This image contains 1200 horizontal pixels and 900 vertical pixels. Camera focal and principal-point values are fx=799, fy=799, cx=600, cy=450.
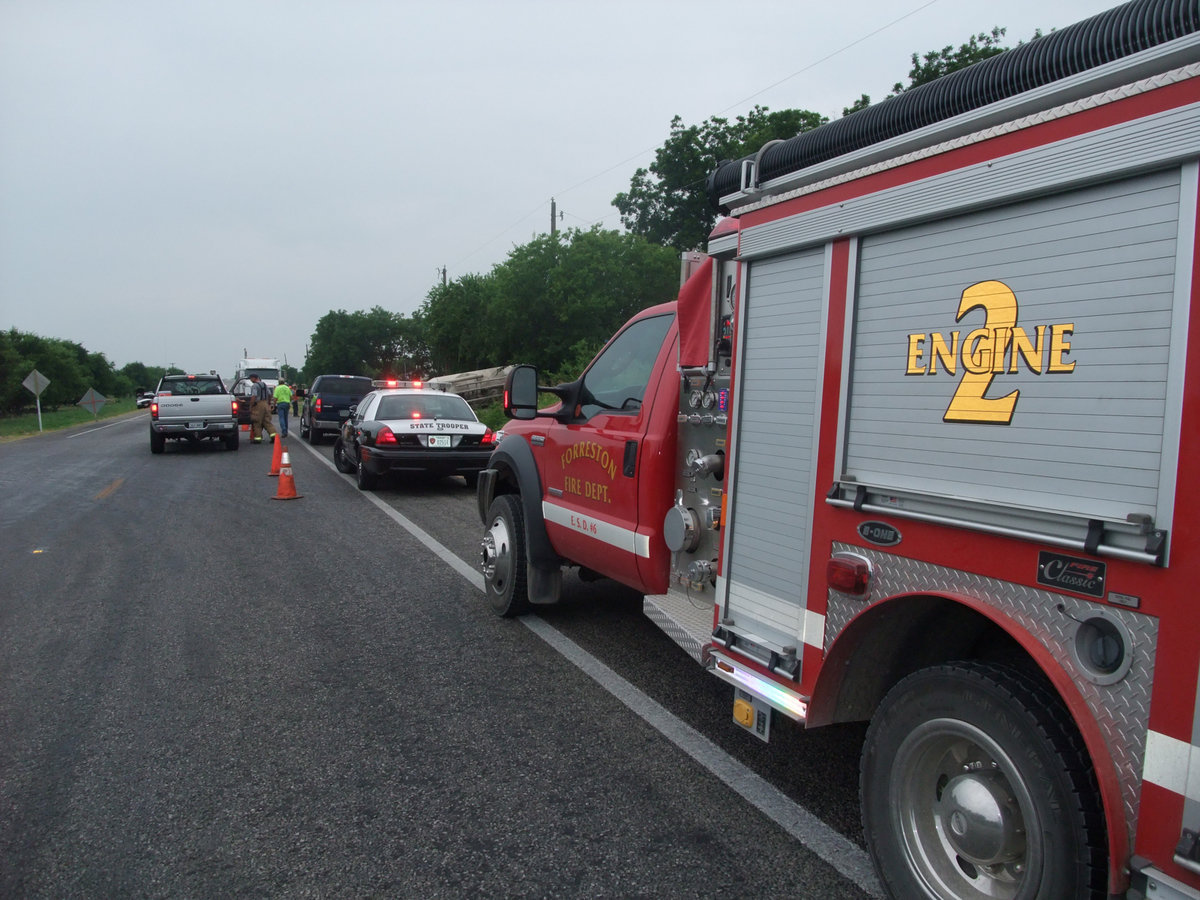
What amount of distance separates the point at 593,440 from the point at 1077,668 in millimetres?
3026

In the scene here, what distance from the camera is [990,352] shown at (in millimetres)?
2193

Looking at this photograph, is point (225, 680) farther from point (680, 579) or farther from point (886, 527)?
point (886, 527)

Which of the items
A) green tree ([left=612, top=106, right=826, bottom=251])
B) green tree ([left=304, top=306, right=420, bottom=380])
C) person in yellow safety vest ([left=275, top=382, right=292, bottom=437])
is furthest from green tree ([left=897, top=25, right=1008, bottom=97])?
green tree ([left=304, top=306, right=420, bottom=380])

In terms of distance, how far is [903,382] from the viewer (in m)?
2.47

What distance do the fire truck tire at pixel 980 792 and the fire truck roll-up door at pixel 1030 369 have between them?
1.55 ft

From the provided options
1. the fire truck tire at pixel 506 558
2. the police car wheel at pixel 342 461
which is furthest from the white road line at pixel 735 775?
the police car wheel at pixel 342 461

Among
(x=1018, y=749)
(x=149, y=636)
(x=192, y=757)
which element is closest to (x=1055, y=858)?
(x=1018, y=749)

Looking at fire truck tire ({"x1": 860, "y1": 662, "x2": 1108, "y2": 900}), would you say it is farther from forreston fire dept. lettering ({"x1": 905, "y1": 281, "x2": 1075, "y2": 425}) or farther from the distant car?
the distant car

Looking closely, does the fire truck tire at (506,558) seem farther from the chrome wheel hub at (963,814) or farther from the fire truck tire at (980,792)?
the chrome wheel hub at (963,814)

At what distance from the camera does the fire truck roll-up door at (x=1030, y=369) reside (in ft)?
5.95

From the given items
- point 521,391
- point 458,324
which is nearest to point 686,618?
point 521,391

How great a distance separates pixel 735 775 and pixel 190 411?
17955 mm

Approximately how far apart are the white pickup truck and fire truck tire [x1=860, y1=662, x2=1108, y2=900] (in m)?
18.7

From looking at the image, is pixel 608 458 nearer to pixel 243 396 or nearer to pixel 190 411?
pixel 190 411
